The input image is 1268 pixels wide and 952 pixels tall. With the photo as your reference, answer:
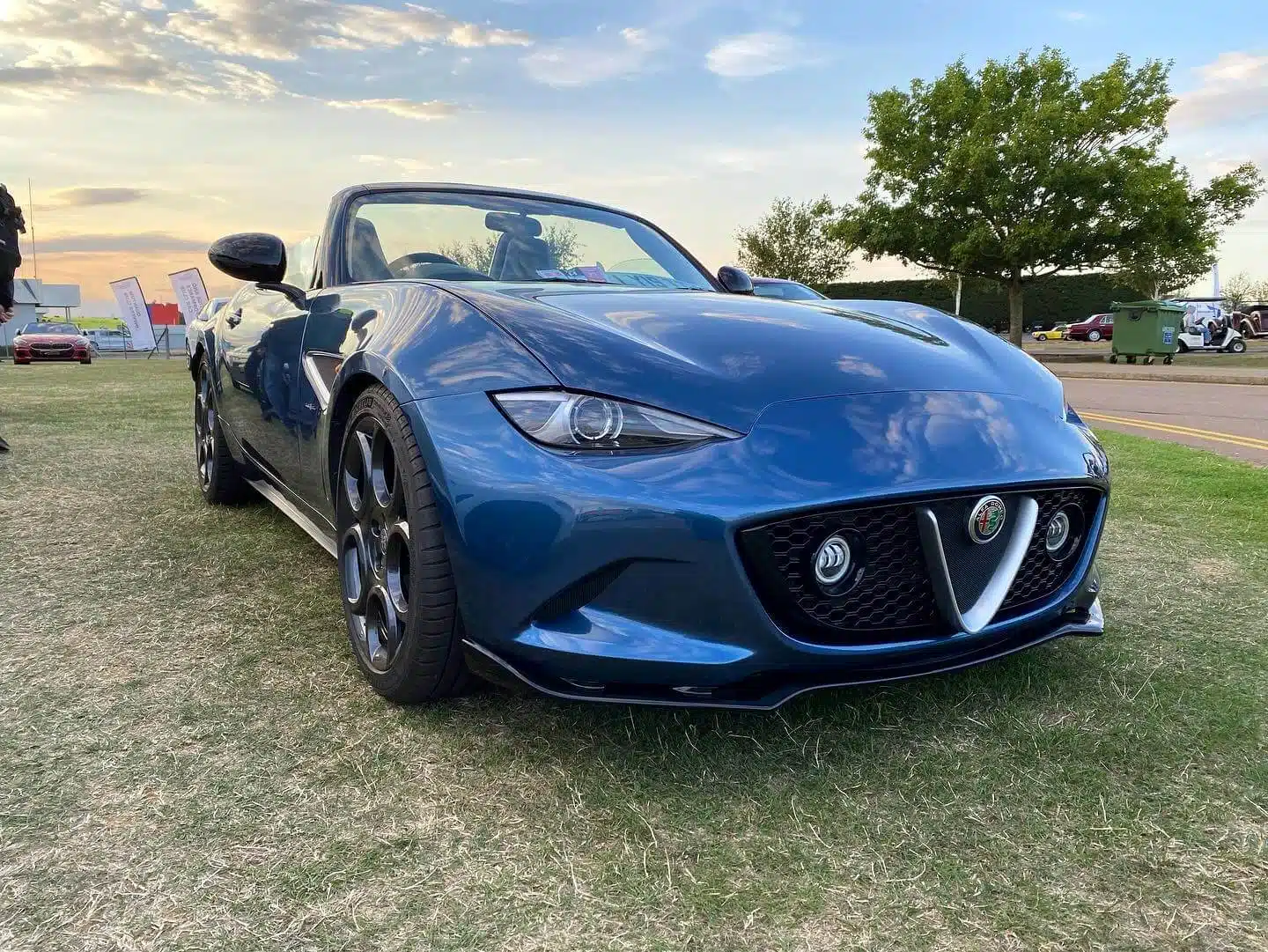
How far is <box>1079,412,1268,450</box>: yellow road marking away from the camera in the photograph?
7.18 m

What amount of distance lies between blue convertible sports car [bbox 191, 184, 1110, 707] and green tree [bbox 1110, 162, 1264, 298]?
25967 millimetres

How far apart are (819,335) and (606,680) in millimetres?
922

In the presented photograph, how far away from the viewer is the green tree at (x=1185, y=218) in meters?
24.0

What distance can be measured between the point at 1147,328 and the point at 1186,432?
1474 centimetres

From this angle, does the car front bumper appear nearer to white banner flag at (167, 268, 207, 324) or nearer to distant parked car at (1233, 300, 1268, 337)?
white banner flag at (167, 268, 207, 324)

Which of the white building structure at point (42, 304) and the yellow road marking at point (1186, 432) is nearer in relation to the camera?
the yellow road marking at point (1186, 432)

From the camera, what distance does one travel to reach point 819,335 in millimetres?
2076

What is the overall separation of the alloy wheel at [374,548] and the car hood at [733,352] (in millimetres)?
434

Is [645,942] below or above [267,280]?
below

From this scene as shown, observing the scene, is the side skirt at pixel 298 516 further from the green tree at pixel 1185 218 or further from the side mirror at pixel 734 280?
the green tree at pixel 1185 218

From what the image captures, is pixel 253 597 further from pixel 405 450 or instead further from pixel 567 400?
pixel 567 400

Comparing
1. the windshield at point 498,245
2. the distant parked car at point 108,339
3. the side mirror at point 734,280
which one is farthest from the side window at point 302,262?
the distant parked car at point 108,339

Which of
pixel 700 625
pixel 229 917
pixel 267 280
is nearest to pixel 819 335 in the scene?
pixel 700 625

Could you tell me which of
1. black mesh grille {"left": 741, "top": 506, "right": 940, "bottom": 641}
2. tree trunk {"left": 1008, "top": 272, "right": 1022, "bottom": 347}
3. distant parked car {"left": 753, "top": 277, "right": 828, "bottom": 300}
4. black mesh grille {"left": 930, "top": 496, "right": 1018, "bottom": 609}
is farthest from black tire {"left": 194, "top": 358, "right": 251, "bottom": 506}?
tree trunk {"left": 1008, "top": 272, "right": 1022, "bottom": 347}
